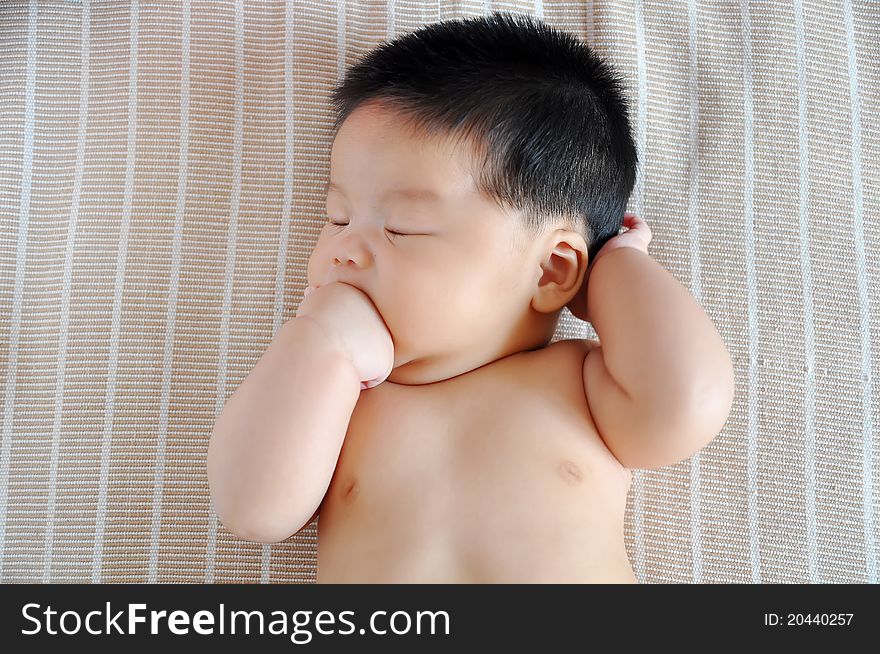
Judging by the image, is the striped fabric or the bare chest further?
the striped fabric

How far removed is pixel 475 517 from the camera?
1.00 metres

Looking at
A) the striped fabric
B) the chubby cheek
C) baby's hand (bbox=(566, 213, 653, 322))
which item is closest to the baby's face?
the chubby cheek

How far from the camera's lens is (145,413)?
1224 millimetres

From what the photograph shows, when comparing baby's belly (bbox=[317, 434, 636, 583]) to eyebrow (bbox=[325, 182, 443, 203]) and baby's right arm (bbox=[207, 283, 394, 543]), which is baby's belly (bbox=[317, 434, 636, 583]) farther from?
eyebrow (bbox=[325, 182, 443, 203])

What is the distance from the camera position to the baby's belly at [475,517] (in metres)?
0.98

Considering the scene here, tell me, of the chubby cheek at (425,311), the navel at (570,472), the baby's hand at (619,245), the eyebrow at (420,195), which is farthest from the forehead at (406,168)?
the navel at (570,472)

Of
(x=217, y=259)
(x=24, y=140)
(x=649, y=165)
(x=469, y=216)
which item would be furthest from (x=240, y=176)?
(x=649, y=165)

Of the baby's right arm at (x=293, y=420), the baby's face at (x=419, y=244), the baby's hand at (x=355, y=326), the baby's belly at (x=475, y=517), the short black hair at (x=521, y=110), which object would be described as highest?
the short black hair at (x=521, y=110)

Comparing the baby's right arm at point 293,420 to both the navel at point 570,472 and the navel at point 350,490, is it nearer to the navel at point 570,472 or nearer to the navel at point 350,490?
the navel at point 350,490

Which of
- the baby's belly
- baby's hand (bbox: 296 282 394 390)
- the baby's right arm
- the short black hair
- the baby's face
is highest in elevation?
the short black hair

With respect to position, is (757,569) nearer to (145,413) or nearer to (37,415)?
(145,413)

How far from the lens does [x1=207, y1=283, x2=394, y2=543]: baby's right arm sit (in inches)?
37.6

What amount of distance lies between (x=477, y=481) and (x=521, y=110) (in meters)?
0.45

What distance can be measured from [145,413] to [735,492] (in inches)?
32.9
